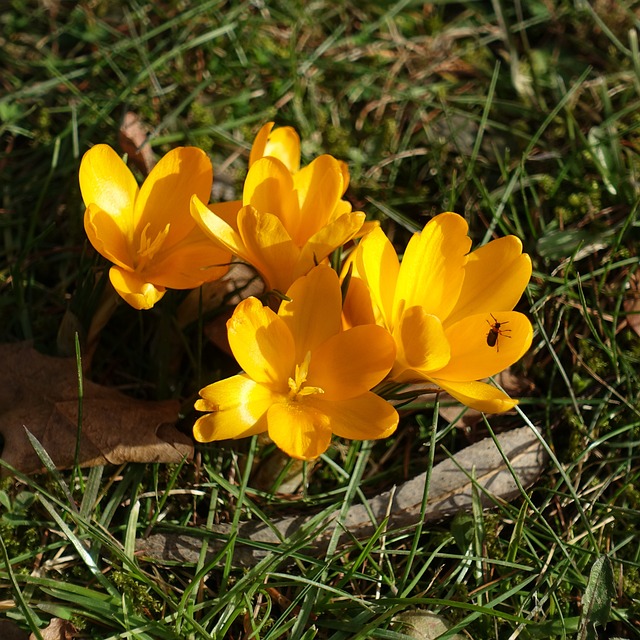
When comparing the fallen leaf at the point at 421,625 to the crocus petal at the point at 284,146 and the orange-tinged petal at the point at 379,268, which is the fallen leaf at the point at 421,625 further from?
the crocus petal at the point at 284,146

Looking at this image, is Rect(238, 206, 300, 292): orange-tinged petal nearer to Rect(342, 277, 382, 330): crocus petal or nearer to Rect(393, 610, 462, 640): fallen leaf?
Rect(342, 277, 382, 330): crocus petal

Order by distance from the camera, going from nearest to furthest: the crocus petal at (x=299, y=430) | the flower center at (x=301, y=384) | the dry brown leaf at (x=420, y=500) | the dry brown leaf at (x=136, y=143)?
the crocus petal at (x=299, y=430), the flower center at (x=301, y=384), the dry brown leaf at (x=420, y=500), the dry brown leaf at (x=136, y=143)

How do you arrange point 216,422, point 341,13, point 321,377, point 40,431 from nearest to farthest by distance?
point 216,422, point 321,377, point 40,431, point 341,13

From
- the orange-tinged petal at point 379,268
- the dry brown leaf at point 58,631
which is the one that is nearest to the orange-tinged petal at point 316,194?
the orange-tinged petal at point 379,268

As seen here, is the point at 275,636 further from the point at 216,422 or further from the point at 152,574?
the point at 216,422

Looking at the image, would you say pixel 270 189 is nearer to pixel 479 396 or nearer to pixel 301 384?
pixel 301 384

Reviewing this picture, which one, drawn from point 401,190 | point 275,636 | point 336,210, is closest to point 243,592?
point 275,636
